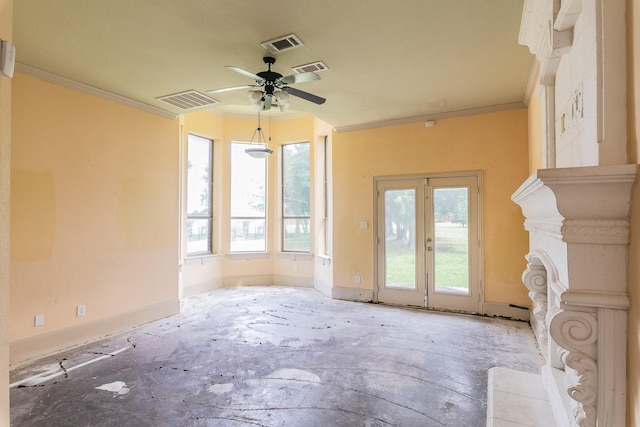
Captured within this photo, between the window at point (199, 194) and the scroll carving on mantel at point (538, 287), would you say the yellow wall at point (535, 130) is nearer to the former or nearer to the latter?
the scroll carving on mantel at point (538, 287)

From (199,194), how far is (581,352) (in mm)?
5986

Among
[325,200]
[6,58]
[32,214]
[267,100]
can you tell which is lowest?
[32,214]

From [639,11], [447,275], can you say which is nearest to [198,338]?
[447,275]

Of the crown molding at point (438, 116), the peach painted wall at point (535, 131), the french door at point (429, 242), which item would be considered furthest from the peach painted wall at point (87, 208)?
the peach painted wall at point (535, 131)

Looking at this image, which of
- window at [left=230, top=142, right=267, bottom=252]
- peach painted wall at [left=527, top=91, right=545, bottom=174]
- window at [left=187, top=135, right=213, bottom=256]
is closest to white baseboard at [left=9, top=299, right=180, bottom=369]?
window at [left=187, top=135, right=213, bottom=256]

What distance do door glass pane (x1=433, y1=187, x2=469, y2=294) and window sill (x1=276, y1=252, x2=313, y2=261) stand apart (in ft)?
8.38

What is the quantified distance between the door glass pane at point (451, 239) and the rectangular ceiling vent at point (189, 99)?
3486 millimetres

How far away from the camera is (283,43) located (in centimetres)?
285

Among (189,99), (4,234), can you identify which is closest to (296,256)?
(189,99)

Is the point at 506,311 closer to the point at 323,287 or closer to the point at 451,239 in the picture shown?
the point at 451,239

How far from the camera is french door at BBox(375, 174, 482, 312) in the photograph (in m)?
4.71

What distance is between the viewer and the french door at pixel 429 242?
4711mm

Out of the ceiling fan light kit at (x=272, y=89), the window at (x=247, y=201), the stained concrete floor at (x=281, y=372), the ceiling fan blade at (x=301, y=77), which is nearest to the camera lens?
the stained concrete floor at (x=281, y=372)

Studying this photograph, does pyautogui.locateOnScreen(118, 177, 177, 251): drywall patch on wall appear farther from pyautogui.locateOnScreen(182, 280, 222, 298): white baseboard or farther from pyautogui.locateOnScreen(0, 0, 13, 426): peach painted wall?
pyautogui.locateOnScreen(0, 0, 13, 426): peach painted wall
